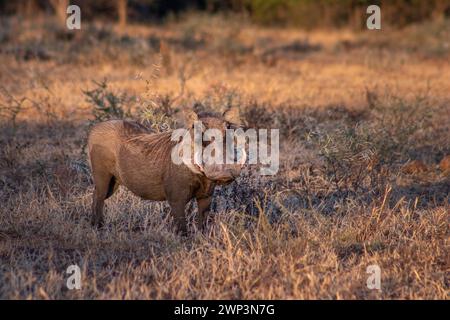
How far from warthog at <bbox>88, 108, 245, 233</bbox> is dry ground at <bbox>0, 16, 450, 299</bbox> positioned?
22cm

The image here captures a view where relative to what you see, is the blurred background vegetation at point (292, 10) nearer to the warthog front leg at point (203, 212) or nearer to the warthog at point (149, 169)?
the warthog at point (149, 169)

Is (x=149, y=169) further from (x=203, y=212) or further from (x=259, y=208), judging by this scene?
(x=259, y=208)

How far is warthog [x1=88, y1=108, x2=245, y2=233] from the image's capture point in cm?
450

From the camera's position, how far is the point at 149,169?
491 centimetres

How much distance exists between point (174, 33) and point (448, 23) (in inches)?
305

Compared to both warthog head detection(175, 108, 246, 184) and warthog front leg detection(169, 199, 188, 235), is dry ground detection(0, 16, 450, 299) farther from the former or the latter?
warthog head detection(175, 108, 246, 184)

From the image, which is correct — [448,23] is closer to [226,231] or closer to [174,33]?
[174,33]

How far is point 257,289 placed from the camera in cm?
412

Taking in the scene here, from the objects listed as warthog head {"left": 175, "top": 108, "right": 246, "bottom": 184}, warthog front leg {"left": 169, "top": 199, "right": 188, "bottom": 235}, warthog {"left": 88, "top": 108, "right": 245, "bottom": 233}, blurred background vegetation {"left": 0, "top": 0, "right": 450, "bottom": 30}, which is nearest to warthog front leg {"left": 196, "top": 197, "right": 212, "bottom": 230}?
warthog {"left": 88, "top": 108, "right": 245, "bottom": 233}

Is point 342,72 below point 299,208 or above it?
above

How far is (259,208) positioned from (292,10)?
23.2m

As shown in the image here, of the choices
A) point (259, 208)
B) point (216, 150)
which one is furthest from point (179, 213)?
point (216, 150)
